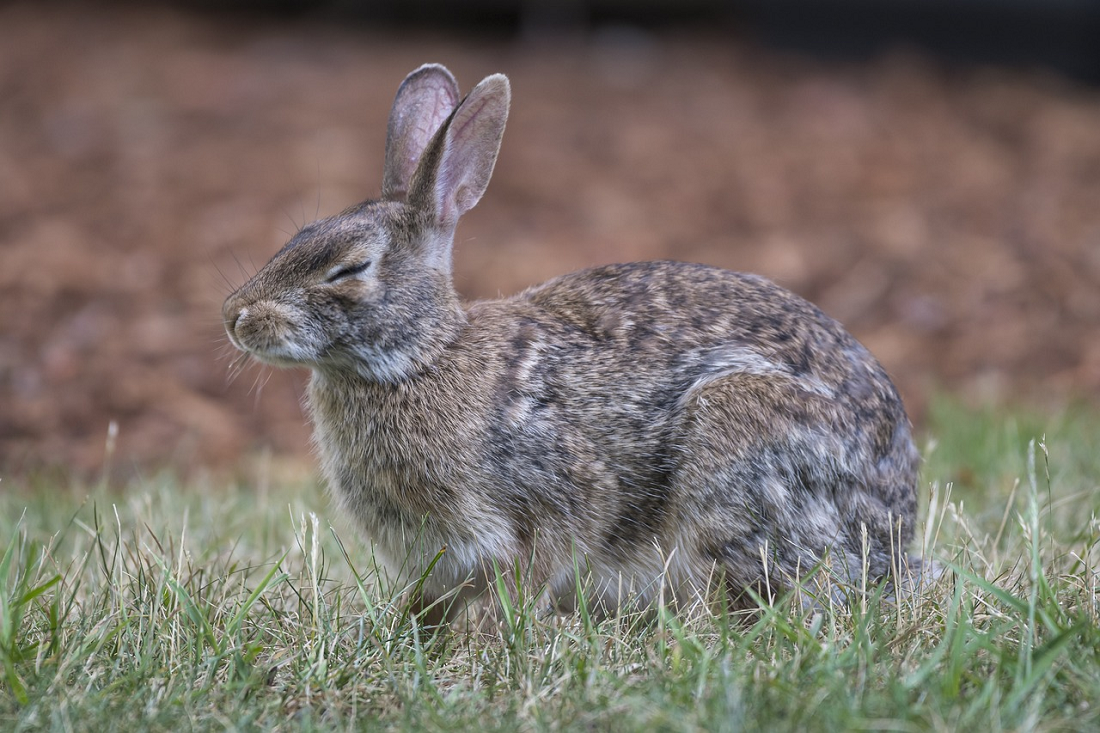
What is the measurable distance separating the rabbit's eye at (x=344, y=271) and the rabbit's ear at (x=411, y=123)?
505 millimetres

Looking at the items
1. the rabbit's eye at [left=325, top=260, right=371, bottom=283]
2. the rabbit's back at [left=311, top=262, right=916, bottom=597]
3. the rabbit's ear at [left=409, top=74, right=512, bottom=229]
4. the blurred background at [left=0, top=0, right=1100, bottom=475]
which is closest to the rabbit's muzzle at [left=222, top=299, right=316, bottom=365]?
the rabbit's eye at [left=325, top=260, right=371, bottom=283]

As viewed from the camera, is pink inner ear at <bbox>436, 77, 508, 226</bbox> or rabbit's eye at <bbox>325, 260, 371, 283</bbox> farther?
pink inner ear at <bbox>436, 77, 508, 226</bbox>

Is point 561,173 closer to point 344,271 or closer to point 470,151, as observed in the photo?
point 470,151

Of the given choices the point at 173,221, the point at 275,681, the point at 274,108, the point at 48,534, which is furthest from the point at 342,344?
the point at 274,108

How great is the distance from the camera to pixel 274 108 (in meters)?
11.3

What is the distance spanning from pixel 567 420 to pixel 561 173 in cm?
670

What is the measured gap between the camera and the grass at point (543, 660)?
2721 mm

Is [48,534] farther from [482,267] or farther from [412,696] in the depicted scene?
[482,267]

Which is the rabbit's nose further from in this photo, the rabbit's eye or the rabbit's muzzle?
the rabbit's eye

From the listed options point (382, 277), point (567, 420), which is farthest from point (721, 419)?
point (382, 277)

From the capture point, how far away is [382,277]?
3.82m

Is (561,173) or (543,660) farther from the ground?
(561,173)

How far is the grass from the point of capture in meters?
2.72

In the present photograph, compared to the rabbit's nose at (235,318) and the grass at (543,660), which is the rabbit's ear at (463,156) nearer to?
the rabbit's nose at (235,318)
